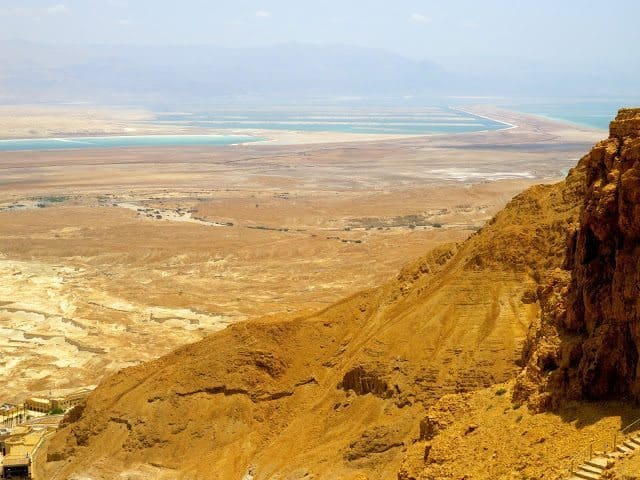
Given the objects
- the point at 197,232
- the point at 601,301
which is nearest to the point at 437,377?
the point at 601,301

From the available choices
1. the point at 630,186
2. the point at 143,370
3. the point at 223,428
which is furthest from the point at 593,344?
the point at 143,370

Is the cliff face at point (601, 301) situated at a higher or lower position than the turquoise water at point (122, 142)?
higher

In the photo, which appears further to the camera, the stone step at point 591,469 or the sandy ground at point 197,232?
the sandy ground at point 197,232

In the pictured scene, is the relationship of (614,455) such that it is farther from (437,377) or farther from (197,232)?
(197,232)

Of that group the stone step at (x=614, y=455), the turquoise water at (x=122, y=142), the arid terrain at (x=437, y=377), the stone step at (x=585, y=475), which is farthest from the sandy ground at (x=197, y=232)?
the stone step at (x=614, y=455)

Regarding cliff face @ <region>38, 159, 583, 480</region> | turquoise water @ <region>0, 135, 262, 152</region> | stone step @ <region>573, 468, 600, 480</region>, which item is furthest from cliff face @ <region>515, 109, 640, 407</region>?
turquoise water @ <region>0, 135, 262, 152</region>

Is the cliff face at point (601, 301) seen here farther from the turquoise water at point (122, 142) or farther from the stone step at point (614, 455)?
the turquoise water at point (122, 142)

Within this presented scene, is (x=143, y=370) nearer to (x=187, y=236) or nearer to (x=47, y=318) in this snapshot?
(x=47, y=318)
